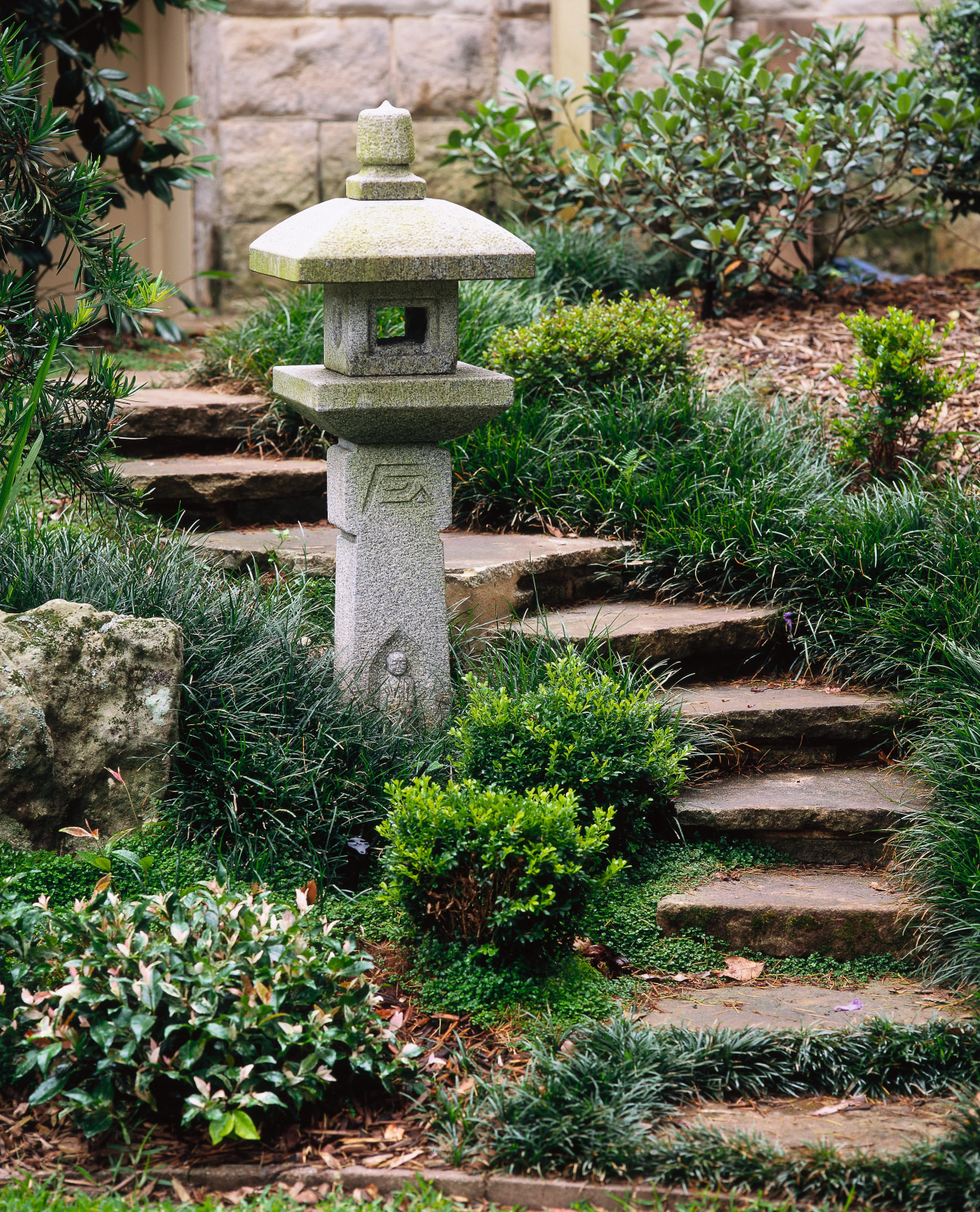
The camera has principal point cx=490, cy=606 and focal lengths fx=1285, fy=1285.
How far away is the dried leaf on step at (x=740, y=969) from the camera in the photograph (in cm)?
361

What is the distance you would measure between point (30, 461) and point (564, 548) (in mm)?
2265

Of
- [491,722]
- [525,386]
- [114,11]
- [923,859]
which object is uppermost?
[114,11]

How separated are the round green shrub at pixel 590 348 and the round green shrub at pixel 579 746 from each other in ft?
7.26

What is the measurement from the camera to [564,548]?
513 cm

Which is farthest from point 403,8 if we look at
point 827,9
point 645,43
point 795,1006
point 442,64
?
point 795,1006

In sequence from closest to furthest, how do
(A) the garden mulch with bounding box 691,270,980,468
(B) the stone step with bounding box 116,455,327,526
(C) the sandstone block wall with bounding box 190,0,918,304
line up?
(B) the stone step with bounding box 116,455,327,526
(A) the garden mulch with bounding box 691,270,980,468
(C) the sandstone block wall with bounding box 190,0,918,304

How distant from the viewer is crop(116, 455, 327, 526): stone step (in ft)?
18.2

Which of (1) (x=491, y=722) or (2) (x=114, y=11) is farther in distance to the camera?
(2) (x=114, y=11)

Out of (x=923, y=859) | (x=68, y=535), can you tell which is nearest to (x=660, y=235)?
(x=68, y=535)

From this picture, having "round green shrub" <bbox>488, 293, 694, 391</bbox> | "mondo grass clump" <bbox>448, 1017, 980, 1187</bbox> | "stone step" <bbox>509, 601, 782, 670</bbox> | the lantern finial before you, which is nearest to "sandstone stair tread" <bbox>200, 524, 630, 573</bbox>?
"stone step" <bbox>509, 601, 782, 670</bbox>

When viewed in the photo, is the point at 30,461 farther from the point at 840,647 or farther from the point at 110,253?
the point at 840,647

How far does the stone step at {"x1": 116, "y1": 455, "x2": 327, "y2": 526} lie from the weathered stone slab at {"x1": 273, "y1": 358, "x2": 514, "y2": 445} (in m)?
1.48

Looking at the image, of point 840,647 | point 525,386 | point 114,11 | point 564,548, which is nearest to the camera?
point 840,647

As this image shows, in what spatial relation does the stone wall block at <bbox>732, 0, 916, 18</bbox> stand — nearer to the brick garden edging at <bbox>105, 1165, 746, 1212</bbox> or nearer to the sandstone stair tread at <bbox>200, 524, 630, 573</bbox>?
the sandstone stair tread at <bbox>200, 524, 630, 573</bbox>
